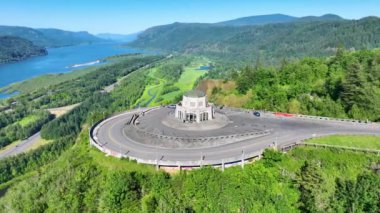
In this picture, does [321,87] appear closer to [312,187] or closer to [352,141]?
[352,141]

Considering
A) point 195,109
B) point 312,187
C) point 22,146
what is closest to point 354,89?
point 312,187

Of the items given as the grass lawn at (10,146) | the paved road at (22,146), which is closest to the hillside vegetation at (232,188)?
the paved road at (22,146)

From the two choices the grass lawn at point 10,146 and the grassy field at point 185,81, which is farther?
the grassy field at point 185,81

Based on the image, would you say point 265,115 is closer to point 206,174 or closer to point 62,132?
point 206,174

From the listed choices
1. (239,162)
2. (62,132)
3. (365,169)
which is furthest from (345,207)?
(62,132)

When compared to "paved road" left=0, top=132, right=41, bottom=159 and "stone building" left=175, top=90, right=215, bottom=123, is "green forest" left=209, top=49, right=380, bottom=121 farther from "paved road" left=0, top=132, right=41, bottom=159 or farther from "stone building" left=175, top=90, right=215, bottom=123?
"paved road" left=0, top=132, right=41, bottom=159

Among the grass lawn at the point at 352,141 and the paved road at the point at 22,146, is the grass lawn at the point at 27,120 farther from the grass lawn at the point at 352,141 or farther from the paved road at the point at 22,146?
the grass lawn at the point at 352,141
